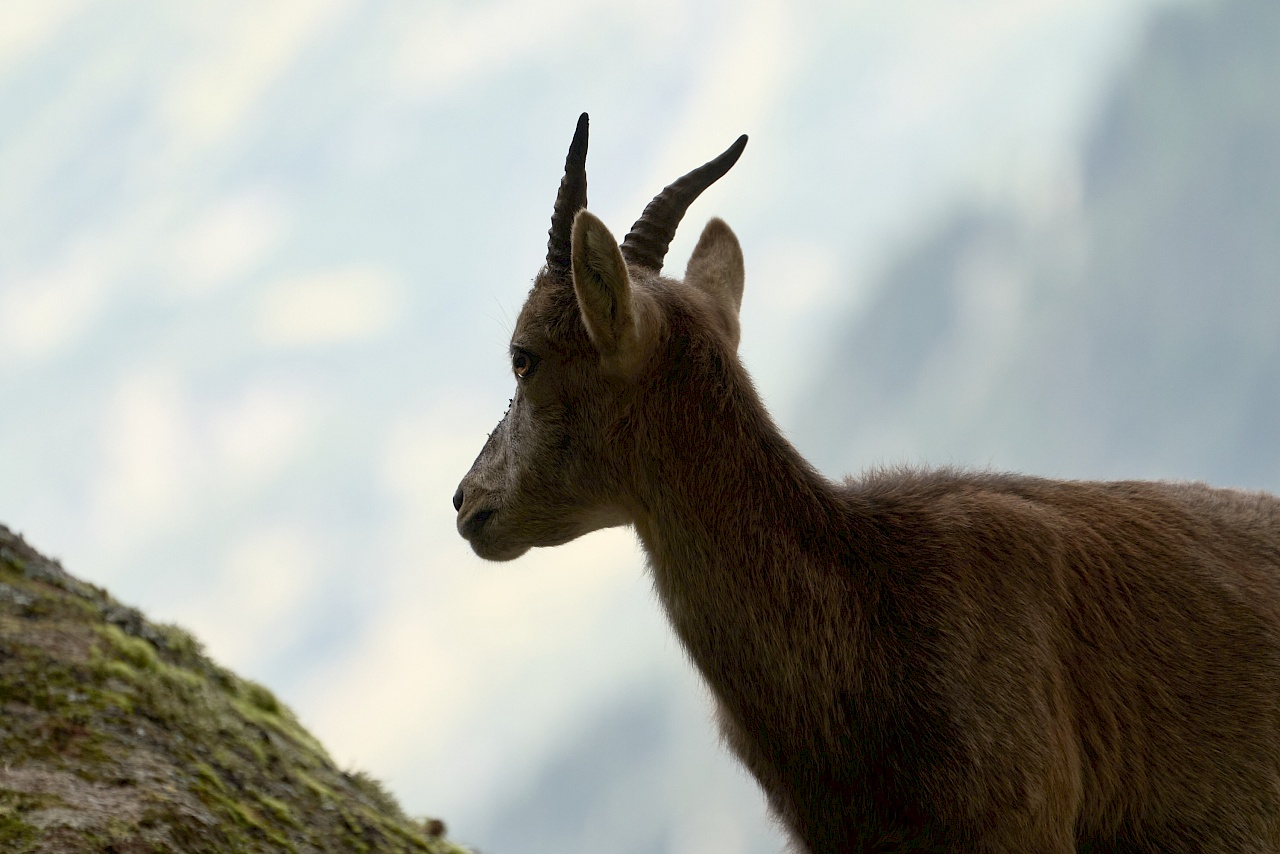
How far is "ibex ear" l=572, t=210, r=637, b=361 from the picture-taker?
6824mm

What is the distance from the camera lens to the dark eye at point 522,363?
7734 mm

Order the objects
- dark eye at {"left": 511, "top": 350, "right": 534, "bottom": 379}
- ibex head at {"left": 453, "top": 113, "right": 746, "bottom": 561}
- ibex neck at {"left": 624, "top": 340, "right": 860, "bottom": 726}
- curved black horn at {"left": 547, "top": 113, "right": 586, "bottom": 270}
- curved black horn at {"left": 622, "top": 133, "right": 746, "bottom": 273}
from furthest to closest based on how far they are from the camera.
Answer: curved black horn at {"left": 622, "top": 133, "right": 746, "bottom": 273}
curved black horn at {"left": 547, "top": 113, "right": 586, "bottom": 270}
dark eye at {"left": 511, "top": 350, "right": 534, "bottom": 379}
ibex head at {"left": 453, "top": 113, "right": 746, "bottom": 561}
ibex neck at {"left": 624, "top": 340, "right": 860, "bottom": 726}

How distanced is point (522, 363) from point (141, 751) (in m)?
3.18

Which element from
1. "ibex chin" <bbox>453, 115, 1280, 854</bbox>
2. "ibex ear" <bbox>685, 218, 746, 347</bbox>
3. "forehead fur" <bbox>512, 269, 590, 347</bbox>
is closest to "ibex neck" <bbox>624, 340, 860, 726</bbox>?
"ibex chin" <bbox>453, 115, 1280, 854</bbox>

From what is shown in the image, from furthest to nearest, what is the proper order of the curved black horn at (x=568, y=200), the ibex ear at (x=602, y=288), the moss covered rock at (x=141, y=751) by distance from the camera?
1. the curved black horn at (x=568, y=200)
2. the ibex ear at (x=602, y=288)
3. the moss covered rock at (x=141, y=751)

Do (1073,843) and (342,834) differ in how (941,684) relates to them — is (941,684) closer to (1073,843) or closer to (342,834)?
(1073,843)

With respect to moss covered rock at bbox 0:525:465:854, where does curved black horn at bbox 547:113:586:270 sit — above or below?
above

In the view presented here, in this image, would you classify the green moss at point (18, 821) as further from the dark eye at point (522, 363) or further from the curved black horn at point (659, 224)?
the curved black horn at point (659, 224)

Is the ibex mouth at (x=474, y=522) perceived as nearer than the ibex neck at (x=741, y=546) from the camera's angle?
No

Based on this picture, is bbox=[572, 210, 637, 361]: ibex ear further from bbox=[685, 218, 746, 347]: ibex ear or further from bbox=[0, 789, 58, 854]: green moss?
bbox=[0, 789, 58, 854]: green moss

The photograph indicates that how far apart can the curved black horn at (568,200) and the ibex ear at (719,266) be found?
55.2 inches

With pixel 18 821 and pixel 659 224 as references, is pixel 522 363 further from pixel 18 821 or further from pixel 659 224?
pixel 18 821

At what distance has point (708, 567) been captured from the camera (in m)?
7.09

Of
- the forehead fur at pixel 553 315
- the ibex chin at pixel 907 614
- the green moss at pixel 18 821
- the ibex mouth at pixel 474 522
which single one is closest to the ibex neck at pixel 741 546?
the ibex chin at pixel 907 614
